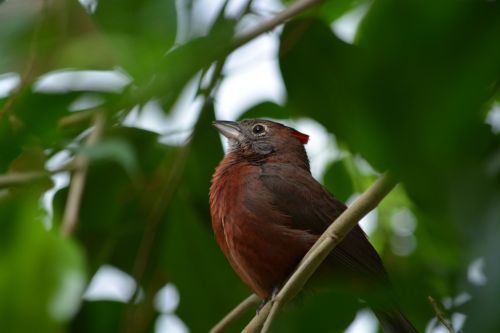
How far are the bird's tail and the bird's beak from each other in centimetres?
149

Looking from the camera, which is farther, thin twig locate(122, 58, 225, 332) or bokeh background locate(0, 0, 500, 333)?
thin twig locate(122, 58, 225, 332)

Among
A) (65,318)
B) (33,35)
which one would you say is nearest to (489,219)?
(65,318)

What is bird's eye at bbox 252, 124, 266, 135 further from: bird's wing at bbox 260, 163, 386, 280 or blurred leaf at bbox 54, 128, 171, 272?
blurred leaf at bbox 54, 128, 171, 272

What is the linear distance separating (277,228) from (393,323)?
0.79 metres

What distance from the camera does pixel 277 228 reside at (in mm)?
3736

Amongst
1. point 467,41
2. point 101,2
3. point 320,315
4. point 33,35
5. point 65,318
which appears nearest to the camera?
point 467,41

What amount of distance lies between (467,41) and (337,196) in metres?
3.00

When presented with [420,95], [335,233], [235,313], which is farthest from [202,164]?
[420,95]

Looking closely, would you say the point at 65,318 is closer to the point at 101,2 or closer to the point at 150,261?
the point at 101,2

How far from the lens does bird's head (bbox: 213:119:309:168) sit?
180 inches

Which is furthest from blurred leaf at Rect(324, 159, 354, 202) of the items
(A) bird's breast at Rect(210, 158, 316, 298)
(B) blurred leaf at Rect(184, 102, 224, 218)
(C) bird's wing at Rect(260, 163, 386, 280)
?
(B) blurred leaf at Rect(184, 102, 224, 218)

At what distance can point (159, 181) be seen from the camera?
3.61 m

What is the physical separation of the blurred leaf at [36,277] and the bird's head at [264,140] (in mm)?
2802

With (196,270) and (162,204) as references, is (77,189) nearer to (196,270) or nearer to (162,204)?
(162,204)
